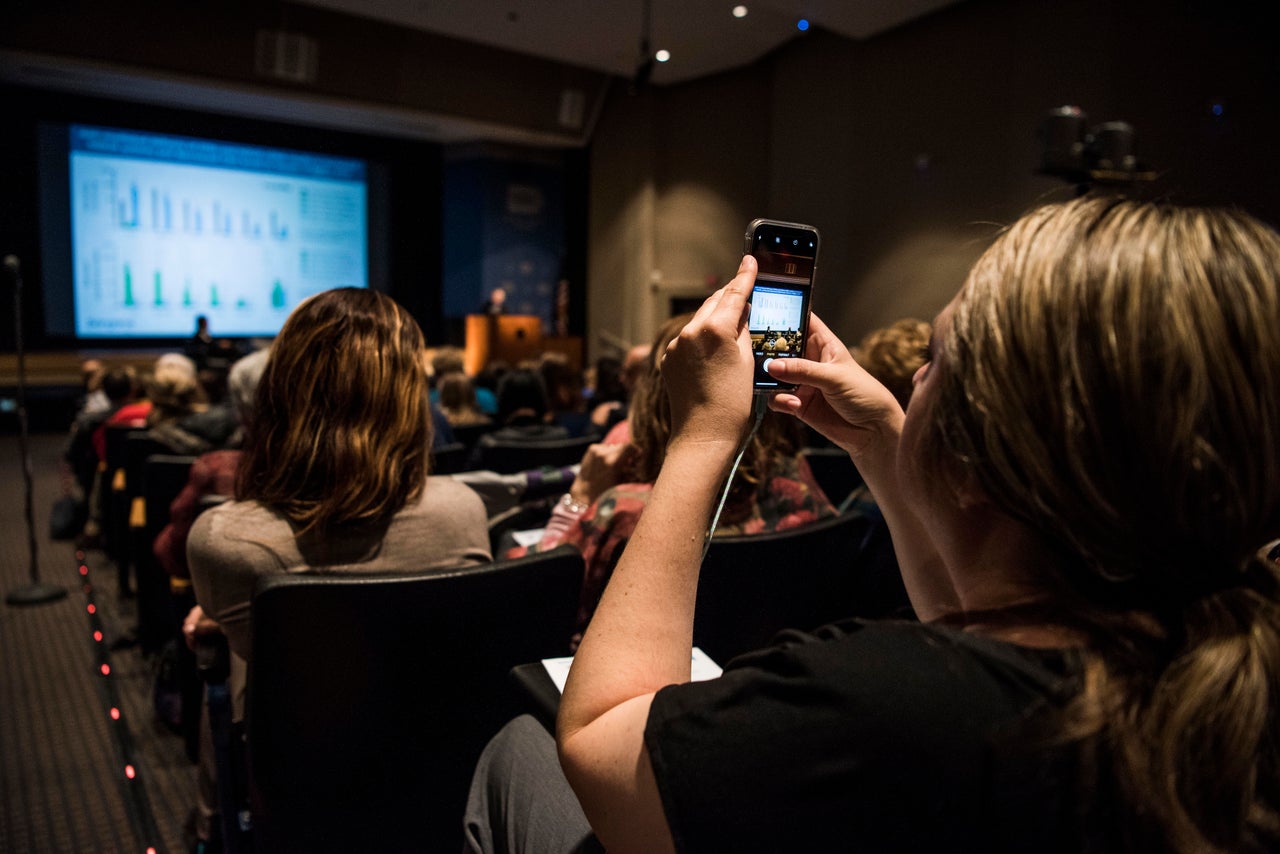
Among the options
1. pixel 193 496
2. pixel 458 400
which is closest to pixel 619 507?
pixel 193 496

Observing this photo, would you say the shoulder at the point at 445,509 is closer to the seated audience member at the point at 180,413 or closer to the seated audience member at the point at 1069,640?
the seated audience member at the point at 1069,640

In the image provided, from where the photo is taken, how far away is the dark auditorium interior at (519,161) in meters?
3.15

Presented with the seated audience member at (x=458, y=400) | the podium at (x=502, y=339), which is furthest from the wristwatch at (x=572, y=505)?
the podium at (x=502, y=339)

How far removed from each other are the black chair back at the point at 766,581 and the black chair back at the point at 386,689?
0.28 meters

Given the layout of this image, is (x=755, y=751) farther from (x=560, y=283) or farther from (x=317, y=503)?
(x=560, y=283)

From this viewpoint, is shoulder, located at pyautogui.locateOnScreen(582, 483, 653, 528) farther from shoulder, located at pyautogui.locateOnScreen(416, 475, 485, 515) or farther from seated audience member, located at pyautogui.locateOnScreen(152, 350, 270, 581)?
seated audience member, located at pyautogui.locateOnScreen(152, 350, 270, 581)

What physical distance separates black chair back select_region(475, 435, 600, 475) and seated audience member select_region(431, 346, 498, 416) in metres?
1.01

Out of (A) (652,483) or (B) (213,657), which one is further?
(A) (652,483)

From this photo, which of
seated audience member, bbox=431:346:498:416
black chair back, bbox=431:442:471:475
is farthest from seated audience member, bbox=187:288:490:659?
seated audience member, bbox=431:346:498:416

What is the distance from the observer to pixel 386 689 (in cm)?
116

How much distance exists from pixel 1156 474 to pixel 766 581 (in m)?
1.02

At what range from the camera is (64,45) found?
665 cm

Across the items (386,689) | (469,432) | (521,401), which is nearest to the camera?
(386,689)

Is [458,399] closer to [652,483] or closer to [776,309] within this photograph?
[652,483]
